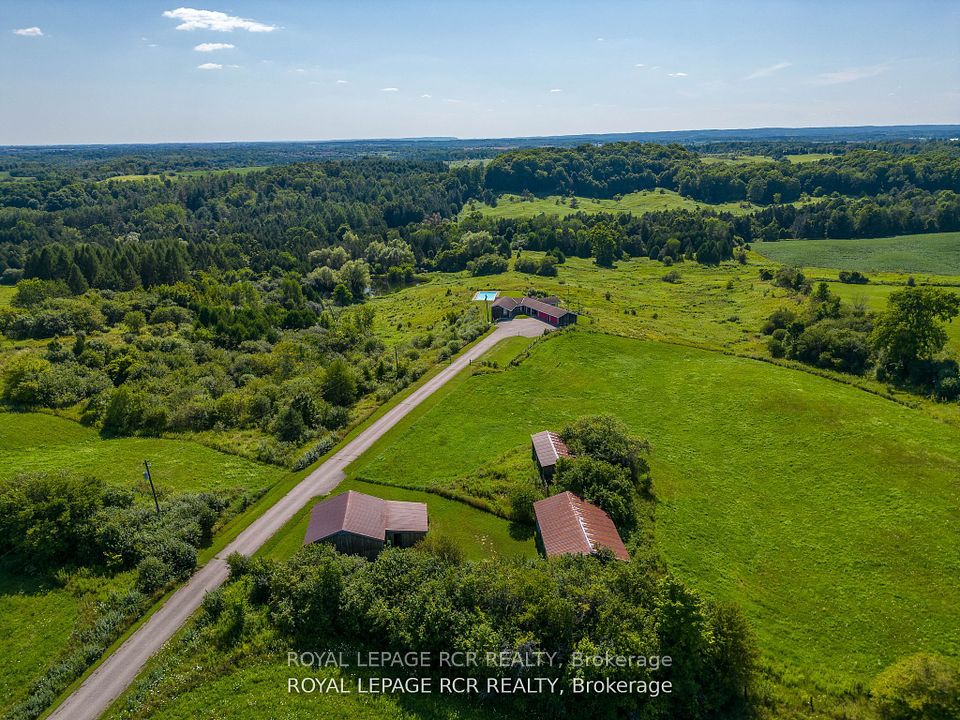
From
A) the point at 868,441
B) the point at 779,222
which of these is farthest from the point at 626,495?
the point at 779,222

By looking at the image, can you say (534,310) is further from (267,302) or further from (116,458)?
(116,458)

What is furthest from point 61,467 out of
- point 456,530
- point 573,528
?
point 573,528

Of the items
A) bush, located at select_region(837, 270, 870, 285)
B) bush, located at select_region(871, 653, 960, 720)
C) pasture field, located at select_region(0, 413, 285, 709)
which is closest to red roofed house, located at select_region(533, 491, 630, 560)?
bush, located at select_region(871, 653, 960, 720)

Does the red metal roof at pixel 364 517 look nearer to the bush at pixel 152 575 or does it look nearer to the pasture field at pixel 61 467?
the bush at pixel 152 575

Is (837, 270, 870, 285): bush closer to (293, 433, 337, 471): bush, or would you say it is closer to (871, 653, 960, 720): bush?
(871, 653, 960, 720): bush

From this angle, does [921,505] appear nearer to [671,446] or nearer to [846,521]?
[846,521]

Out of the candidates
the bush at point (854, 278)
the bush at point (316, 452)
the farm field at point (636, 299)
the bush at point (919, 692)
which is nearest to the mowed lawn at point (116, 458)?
the bush at point (316, 452)
